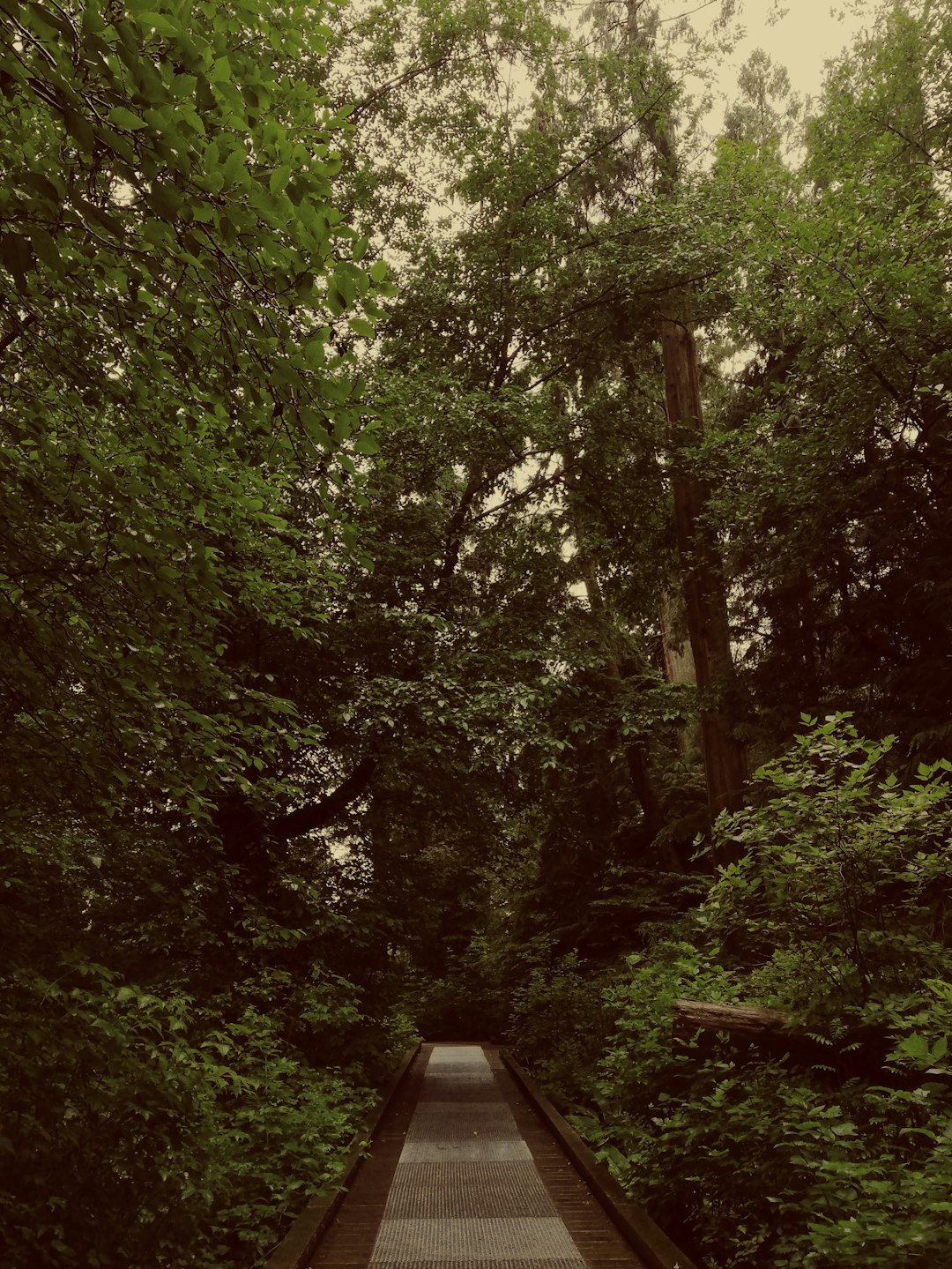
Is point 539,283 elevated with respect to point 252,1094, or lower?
elevated

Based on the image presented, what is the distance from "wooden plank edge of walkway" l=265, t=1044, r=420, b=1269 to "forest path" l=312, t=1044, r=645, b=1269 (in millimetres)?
88

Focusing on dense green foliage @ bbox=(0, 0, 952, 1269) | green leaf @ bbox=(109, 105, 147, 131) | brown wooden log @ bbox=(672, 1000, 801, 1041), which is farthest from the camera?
brown wooden log @ bbox=(672, 1000, 801, 1041)

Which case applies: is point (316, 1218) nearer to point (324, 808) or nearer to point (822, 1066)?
point (822, 1066)

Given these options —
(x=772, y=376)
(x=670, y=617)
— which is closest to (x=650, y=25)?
(x=772, y=376)

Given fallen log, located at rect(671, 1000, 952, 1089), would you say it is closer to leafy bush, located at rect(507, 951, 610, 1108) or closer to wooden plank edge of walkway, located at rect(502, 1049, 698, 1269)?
wooden plank edge of walkway, located at rect(502, 1049, 698, 1269)

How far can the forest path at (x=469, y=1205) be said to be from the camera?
17.6 ft

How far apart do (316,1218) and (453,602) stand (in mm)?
8342

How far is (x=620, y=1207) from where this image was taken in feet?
19.3

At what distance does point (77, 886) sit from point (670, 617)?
1332 cm

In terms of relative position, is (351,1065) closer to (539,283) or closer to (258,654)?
(258,654)

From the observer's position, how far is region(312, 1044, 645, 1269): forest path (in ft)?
17.6

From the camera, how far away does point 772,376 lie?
12984mm

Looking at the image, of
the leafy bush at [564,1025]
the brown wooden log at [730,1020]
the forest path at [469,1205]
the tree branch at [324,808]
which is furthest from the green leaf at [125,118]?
the leafy bush at [564,1025]

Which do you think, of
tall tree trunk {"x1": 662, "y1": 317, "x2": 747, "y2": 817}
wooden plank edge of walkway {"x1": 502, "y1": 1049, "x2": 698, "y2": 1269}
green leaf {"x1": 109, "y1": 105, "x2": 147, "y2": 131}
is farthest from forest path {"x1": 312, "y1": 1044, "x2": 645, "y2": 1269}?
green leaf {"x1": 109, "y1": 105, "x2": 147, "y2": 131}
